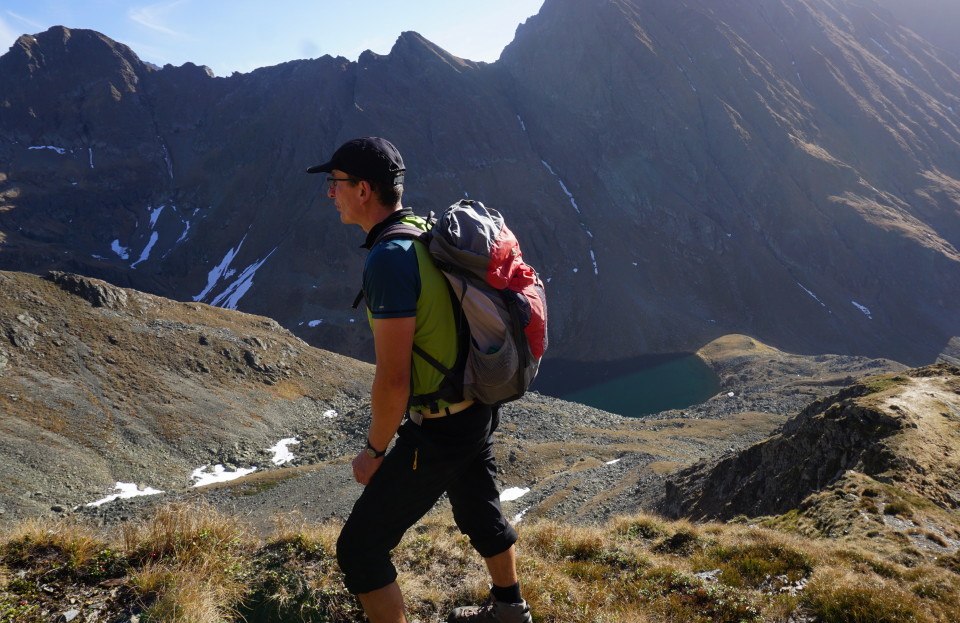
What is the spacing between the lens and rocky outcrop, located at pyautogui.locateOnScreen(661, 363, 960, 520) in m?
11.7

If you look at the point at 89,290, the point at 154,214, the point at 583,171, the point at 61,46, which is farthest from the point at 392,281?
the point at 61,46

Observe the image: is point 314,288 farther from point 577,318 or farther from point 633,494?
point 633,494

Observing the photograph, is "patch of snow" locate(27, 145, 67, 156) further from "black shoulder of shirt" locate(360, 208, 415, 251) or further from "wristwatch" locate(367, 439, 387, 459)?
"wristwatch" locate(367, 439, 387, 459)

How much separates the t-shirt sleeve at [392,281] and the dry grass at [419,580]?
2.68 m

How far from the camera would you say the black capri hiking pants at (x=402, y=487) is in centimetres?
331

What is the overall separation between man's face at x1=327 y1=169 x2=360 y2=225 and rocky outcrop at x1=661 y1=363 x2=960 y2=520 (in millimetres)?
12082

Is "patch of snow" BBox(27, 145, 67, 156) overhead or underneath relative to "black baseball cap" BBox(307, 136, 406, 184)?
overhead

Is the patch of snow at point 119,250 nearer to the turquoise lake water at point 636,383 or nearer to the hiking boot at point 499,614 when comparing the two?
the turquoise lake water at point 636,383

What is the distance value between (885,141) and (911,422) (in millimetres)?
137820

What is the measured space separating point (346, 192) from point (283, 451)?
43.9 meters

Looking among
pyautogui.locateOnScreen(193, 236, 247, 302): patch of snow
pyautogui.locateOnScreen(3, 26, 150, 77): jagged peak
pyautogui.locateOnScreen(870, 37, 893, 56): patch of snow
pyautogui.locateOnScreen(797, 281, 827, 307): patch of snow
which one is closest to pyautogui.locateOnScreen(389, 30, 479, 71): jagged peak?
pyautogui.locateOnScreen(193, 236, 247, 302): patch of snow

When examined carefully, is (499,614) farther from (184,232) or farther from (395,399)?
(184,232)

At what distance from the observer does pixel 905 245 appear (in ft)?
341

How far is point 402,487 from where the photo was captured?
3.34m
